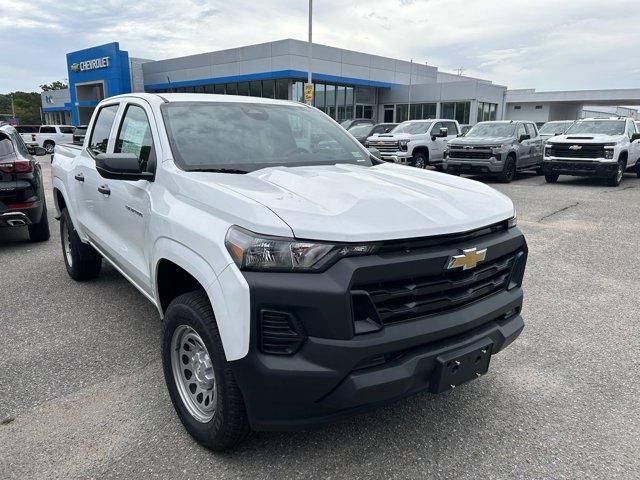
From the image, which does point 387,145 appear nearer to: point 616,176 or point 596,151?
point 596,151

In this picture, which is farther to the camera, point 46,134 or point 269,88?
point 269,88

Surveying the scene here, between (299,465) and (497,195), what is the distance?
6.31ft

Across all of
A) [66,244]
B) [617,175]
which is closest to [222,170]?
[66,244]

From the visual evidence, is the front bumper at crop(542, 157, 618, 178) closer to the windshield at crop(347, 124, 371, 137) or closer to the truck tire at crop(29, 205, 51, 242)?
the windshield at crop(347, 124, 371, 137)

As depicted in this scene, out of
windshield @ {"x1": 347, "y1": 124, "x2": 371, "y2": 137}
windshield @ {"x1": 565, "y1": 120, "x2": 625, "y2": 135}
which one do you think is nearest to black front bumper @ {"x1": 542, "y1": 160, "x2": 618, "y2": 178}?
windshield @ {"x1": 565, "y1": 120, "x2": 625, "y2": 135}

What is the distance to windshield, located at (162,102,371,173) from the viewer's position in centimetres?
313

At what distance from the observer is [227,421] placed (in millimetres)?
2295

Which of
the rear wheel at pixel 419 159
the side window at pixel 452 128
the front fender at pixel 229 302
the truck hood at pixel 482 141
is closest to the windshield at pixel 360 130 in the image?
the side window at pixel 452 128

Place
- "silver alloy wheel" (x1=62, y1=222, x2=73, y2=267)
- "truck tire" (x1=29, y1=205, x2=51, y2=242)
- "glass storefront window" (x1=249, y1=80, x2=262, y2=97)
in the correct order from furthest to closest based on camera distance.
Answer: "glass storefront window" (x1=249, y1=80, x2=262, y2=97) < "truck tire" (x1=29, y1=205, x2=51, y2=242) < "silver alloy wheel" (x1=62, y1=222, x2=73, y2=267)

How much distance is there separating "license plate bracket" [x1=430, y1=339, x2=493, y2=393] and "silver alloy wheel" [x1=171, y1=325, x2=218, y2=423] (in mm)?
1080

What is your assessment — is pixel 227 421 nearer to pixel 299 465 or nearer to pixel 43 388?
pixel 299 465

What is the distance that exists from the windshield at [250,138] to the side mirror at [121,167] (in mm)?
237

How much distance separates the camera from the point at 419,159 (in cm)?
1627

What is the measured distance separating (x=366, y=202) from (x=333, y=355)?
77cm
